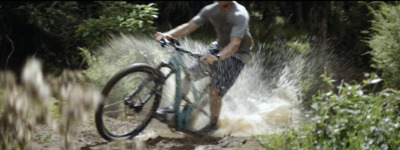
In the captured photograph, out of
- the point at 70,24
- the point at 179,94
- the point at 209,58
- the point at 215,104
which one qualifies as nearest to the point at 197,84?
the point at 215,104

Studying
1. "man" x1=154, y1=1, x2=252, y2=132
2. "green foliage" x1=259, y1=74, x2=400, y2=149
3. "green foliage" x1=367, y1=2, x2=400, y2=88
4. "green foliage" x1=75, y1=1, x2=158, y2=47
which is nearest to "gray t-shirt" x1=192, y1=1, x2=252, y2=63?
"man" x1=154, y1=1, x2=252, y2=132

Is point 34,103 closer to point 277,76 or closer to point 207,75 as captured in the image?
point 207,75

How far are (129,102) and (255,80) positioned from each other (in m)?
2.33

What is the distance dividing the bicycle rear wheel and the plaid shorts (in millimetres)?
455

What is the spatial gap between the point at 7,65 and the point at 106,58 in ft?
6.63

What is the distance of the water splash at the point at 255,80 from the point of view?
5.79 m

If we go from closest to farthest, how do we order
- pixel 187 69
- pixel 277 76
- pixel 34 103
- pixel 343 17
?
1. pixel 34 103
2. pixel 187 69
3. pixel 277 76
4. pixel 343 17

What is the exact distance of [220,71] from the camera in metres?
5.27

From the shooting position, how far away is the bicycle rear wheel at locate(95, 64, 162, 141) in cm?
476

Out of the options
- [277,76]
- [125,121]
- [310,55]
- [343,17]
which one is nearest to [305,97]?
[277,76]

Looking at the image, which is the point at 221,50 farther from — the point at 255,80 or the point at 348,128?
the point at 348,128

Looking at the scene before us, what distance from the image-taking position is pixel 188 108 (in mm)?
5246

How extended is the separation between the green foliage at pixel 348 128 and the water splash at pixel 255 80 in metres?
0.87

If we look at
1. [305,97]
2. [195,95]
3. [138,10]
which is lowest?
[305,97]
